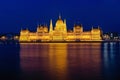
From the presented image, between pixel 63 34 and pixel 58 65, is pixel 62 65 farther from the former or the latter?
pixel 63 34

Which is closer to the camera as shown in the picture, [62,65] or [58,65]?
[58,65]

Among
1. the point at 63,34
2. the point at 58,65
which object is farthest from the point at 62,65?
the point at 63,34

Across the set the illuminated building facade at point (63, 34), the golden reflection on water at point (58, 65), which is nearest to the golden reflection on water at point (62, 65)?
the golden reflection on water at point (58, 65)

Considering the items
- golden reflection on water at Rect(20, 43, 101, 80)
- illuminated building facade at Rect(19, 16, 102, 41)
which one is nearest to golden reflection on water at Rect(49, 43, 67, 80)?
golden reflection on water at Rect(20, 43, 101, 80)

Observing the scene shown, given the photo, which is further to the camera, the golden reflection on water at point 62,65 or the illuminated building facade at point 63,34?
the illuminated building facade at point 63,34

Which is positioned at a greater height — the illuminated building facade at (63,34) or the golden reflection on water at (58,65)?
the illuminated building facade at (63,34)

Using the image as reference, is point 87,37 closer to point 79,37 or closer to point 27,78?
point 79,37

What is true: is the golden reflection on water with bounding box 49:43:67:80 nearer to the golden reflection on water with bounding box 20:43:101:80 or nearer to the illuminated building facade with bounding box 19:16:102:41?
the golden reflection on water with bounding box 20:43:101:80

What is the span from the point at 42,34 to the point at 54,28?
5302mm

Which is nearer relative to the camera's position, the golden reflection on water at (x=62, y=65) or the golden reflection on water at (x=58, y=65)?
the golden reflection on water at (x=58, y=65)

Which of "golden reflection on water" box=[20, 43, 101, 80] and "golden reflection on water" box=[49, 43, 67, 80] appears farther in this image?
"golden reflection on water" box=[20, 43, 101, 80]

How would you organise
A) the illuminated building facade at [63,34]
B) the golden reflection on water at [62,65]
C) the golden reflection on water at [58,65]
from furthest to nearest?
the illuminated building facade at [63,34]
the golden reflection on water at [62,65]
the golden reflection on water at [58,65]

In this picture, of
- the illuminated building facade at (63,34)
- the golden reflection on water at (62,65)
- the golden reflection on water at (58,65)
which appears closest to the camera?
the golden reflection on water at (58,65)

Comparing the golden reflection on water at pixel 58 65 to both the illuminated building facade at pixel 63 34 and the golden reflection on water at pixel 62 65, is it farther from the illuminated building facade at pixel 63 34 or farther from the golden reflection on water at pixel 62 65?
the illuminated building facade at pixel 63 34
